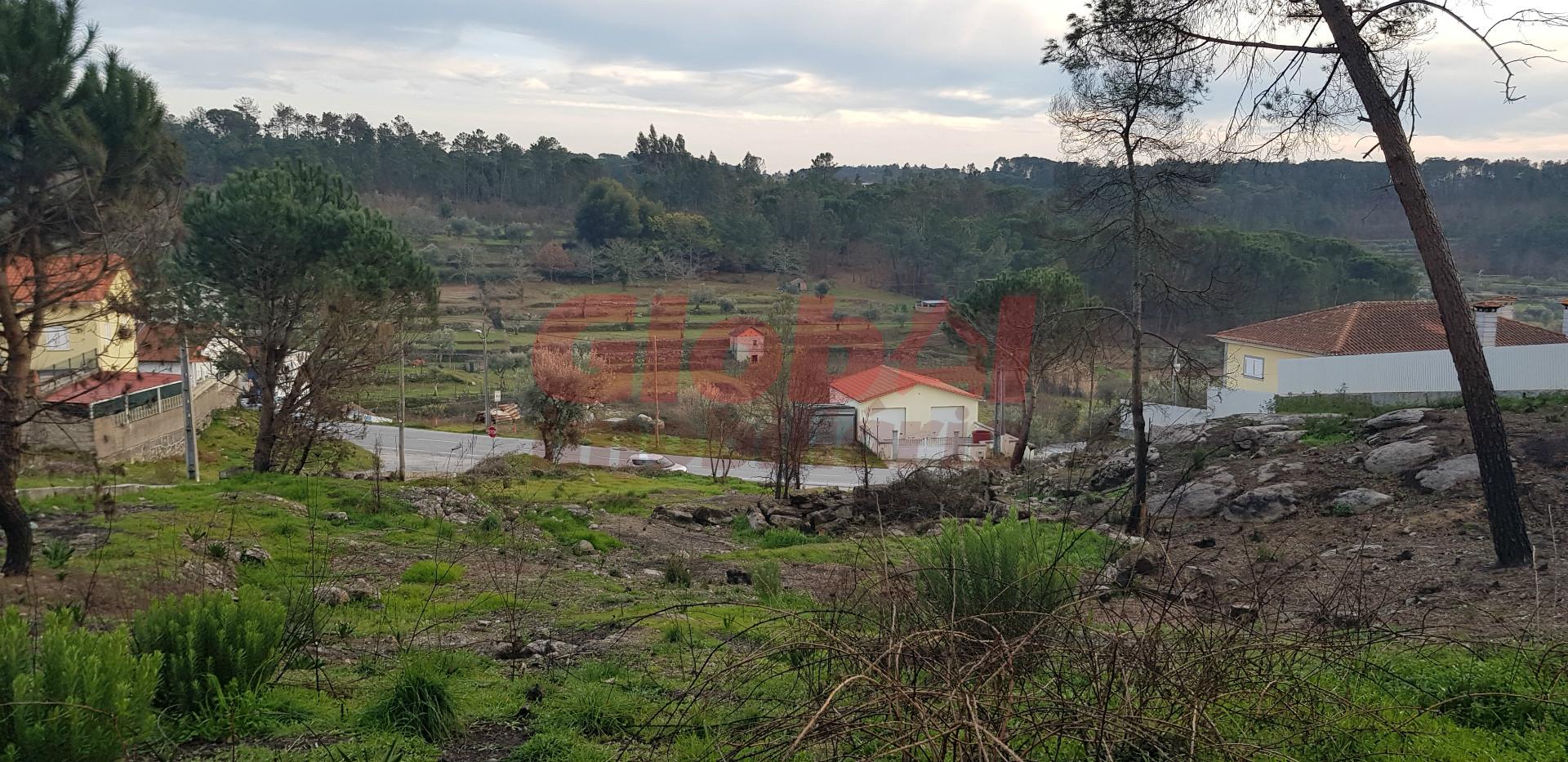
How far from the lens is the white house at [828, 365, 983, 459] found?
38156 mm

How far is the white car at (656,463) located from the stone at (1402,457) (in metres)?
22.9

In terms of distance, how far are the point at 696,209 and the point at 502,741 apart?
83201 millimetres

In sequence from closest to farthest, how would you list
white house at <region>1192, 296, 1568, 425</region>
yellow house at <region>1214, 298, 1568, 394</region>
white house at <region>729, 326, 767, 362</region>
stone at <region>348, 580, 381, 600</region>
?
stone at <region>348, 580, 381, 600</region>, white house at <region>1192, 296, 1568, 425</region>, yellow house at <region>1214, 298, 1568, 394</region>, white house at <region>729, 326, 767, 362</region>

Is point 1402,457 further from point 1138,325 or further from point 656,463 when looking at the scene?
point 656,463

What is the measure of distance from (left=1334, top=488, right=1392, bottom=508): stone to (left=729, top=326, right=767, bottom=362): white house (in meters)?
33.6

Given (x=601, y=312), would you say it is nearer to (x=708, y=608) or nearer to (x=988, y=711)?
(x=708, y=608)

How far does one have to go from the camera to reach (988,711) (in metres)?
2.66

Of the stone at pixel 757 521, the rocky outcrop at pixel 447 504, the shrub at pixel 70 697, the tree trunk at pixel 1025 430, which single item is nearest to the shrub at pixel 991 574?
the shrub at pixel 70 697

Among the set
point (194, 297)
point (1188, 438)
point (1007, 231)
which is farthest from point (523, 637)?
point (1007, 231)

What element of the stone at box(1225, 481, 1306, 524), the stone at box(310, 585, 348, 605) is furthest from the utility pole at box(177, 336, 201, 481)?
the stone at box(1225, 481, 1306, 524)

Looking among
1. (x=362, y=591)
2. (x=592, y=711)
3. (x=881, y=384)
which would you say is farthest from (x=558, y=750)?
(x=881, y=384)

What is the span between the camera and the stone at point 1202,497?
41.0ft

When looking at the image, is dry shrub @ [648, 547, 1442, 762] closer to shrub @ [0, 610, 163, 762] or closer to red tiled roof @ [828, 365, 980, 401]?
shrub @ [0, 610, 163, 762]

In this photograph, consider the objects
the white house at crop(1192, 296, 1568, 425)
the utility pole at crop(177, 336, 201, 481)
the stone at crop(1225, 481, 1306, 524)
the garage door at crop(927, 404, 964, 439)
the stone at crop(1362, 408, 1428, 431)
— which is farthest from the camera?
the garage door at crop(927, 404, 964, 439)
